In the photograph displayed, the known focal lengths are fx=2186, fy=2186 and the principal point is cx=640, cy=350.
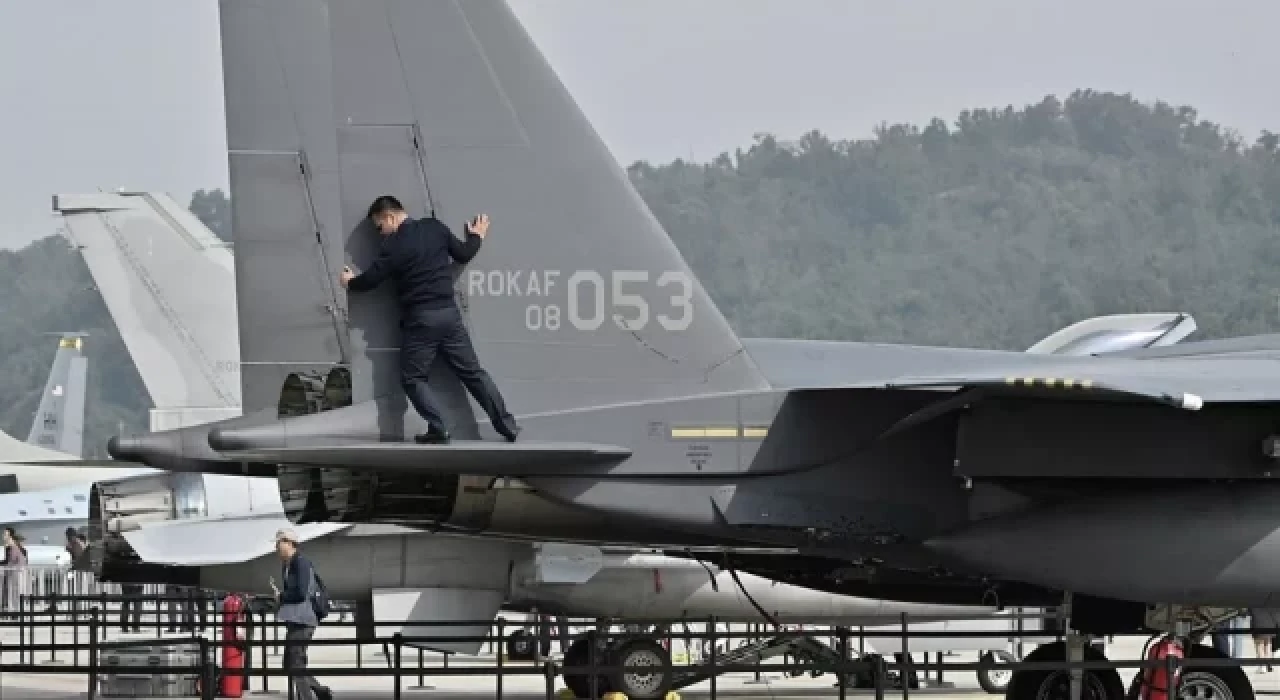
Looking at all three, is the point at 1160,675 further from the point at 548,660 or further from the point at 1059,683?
the point at 548,660

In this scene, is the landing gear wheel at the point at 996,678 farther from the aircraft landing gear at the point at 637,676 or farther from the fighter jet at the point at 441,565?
the aircraft landing gear at the point at 637,676

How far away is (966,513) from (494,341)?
2729 mm

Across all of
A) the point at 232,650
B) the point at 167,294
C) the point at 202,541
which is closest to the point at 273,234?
the point at 202,541

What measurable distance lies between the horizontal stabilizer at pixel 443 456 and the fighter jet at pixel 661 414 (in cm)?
7

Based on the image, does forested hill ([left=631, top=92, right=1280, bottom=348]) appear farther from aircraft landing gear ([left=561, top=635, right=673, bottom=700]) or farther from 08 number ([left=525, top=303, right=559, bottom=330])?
08 number ([left=525, top=303, right=559, bottom=330])

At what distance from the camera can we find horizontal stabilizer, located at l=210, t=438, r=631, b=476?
10.8 m

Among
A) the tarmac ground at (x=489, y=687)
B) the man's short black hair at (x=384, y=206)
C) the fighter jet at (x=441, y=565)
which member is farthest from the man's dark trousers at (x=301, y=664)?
the man's short black hair at (x=384, y=206)

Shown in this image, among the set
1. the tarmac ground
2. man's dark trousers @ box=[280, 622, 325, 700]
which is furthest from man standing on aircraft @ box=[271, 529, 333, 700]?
the tarmac ground

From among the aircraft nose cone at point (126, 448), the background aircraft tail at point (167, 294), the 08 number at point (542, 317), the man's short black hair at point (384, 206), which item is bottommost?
the aircraft nose cone at point (126, 448)

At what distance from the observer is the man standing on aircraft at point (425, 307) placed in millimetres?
11055

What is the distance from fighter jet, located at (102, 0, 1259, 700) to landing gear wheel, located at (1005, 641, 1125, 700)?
1.46 meters

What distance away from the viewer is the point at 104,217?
21.0 meters

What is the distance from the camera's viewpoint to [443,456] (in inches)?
431

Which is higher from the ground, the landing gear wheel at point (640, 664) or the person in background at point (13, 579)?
the person in background at point (13, 579)
